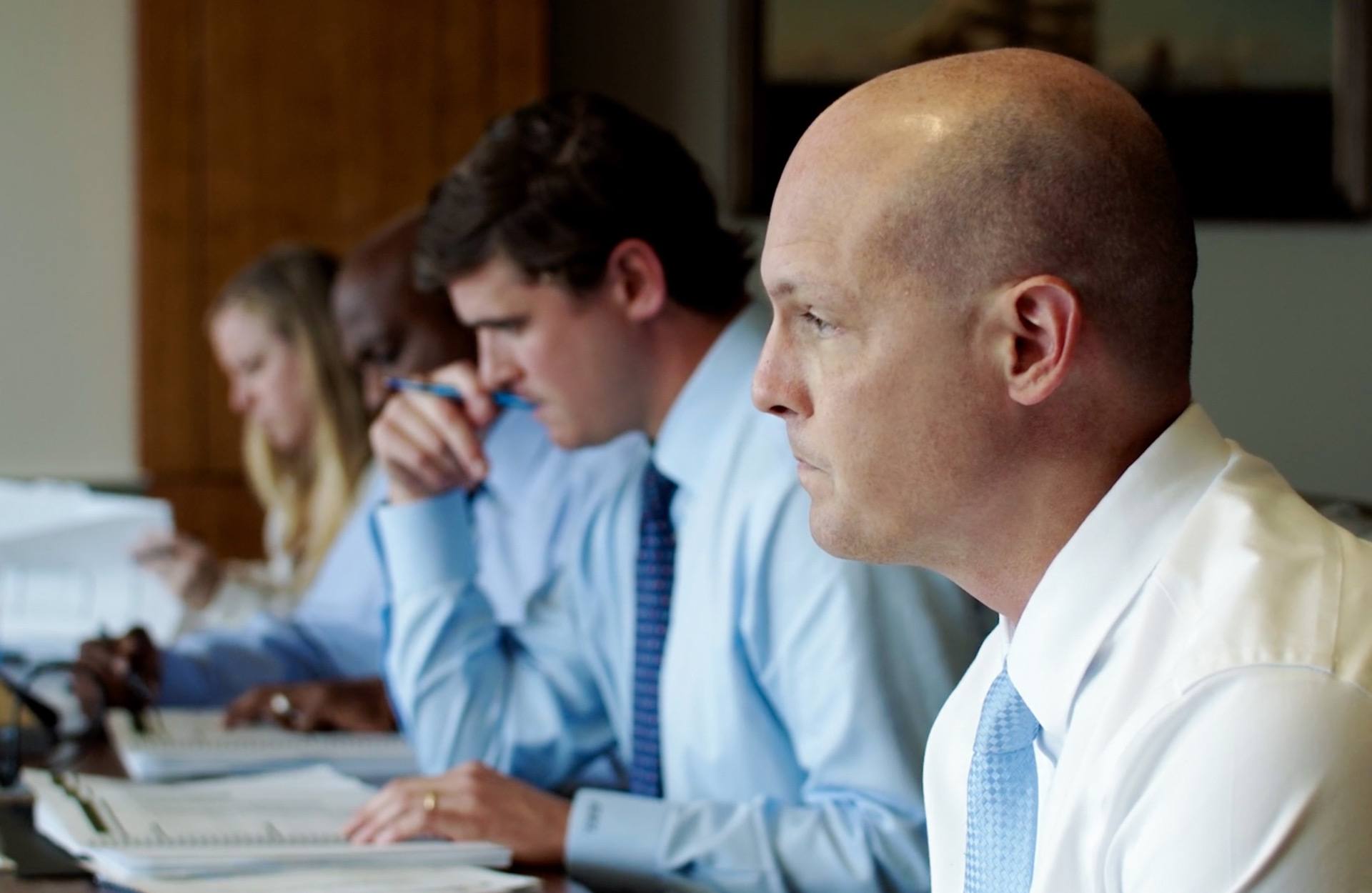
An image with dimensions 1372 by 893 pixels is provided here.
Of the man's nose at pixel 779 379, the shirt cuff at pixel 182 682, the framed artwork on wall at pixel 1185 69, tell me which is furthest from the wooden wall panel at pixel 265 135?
the man's nose at pixel 779 379

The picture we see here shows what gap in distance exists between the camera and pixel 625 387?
5.76 feet

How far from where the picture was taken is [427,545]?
6.26 ft

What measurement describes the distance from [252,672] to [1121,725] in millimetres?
1784

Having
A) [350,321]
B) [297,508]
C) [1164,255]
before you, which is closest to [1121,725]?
[1164,255]

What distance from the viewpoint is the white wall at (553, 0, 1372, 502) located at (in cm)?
420

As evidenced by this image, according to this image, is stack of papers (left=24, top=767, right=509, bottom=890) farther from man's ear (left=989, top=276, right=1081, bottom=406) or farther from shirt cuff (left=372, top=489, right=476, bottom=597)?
man's ear (left=989, top=276, right=1081, bottom=406)

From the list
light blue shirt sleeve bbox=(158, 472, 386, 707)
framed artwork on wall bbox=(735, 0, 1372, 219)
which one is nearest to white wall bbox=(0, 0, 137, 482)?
framed artwork on wall bbox=(735, 0, 1372, 219)

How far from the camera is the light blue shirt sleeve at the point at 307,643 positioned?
7.55ft

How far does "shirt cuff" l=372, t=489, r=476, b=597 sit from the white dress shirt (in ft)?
3.61

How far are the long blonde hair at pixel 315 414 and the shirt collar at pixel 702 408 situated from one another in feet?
4.16

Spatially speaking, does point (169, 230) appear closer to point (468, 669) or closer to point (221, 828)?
point (468, 669)

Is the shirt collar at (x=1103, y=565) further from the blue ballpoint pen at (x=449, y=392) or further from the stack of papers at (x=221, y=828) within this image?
the blue ballpoint pen at (x=449, y=392)

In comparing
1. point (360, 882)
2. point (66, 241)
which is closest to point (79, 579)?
point (360, 882)

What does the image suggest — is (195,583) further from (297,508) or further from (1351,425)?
(1351,425)
